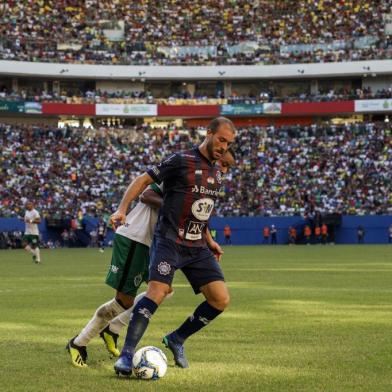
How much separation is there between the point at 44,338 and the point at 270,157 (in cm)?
5275

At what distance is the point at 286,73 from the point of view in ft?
240

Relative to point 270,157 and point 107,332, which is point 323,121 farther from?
point 107,332

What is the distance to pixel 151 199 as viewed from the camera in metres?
9.25

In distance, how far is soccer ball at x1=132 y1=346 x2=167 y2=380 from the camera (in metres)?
8.04

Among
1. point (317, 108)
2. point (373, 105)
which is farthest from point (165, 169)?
point (373, 105)

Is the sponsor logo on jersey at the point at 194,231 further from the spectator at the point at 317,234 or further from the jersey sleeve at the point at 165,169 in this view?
the spectator at the point at 317,234

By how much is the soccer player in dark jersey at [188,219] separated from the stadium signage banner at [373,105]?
64499mm

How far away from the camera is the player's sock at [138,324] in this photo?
8.23 m

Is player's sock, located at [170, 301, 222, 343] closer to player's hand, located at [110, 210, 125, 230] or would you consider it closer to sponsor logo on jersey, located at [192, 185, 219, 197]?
sponsor logo on jersey, located at [192, 185, 219, 197]

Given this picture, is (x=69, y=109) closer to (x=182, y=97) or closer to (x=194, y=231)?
(x=182, y=97)

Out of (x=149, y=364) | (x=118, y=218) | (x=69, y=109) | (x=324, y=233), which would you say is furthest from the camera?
(x=69, y=109)

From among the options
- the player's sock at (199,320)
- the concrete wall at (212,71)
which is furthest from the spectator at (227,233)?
the player's sock at (199,320)

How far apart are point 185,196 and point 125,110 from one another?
211 feet

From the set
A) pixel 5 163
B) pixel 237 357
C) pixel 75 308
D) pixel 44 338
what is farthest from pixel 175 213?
pixel 5 163
